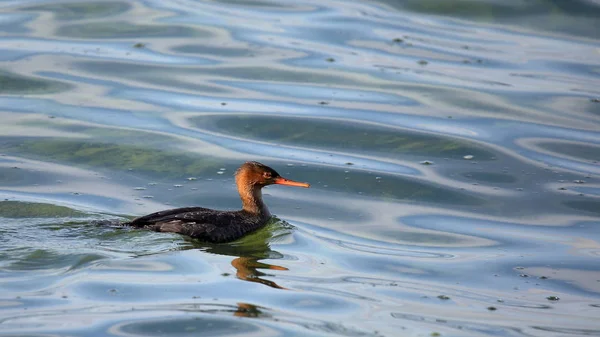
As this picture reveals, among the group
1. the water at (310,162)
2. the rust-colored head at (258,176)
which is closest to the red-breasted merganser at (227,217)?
the rust-colored head at (258,176)

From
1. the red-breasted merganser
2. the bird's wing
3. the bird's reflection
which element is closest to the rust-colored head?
the red-breasted merganser

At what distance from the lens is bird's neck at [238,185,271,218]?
11.9m

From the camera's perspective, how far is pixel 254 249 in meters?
11.0

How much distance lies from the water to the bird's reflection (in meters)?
0.04

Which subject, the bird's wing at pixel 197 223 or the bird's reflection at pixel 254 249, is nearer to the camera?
the bird's reflection at pixel 254 249

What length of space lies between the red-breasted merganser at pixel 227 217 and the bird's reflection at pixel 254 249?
0.29 ft

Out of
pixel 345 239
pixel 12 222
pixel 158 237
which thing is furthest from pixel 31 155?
pixel 345 239

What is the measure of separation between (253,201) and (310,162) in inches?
75.5

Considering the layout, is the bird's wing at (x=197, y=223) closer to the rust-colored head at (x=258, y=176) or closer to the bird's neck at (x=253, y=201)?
the bird's neck at (x=253, y=201)

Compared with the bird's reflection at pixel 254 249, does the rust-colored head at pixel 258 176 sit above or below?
above

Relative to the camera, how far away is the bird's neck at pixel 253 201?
1189 centimetres

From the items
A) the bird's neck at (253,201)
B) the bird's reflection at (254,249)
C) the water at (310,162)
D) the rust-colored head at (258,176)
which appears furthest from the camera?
the rust-colored head at (258,176)

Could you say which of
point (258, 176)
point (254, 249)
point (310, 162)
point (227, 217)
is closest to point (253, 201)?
point (258, 176)

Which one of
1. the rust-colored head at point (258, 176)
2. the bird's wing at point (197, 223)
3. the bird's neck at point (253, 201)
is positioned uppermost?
the rust-colored head at point (258, 176)
